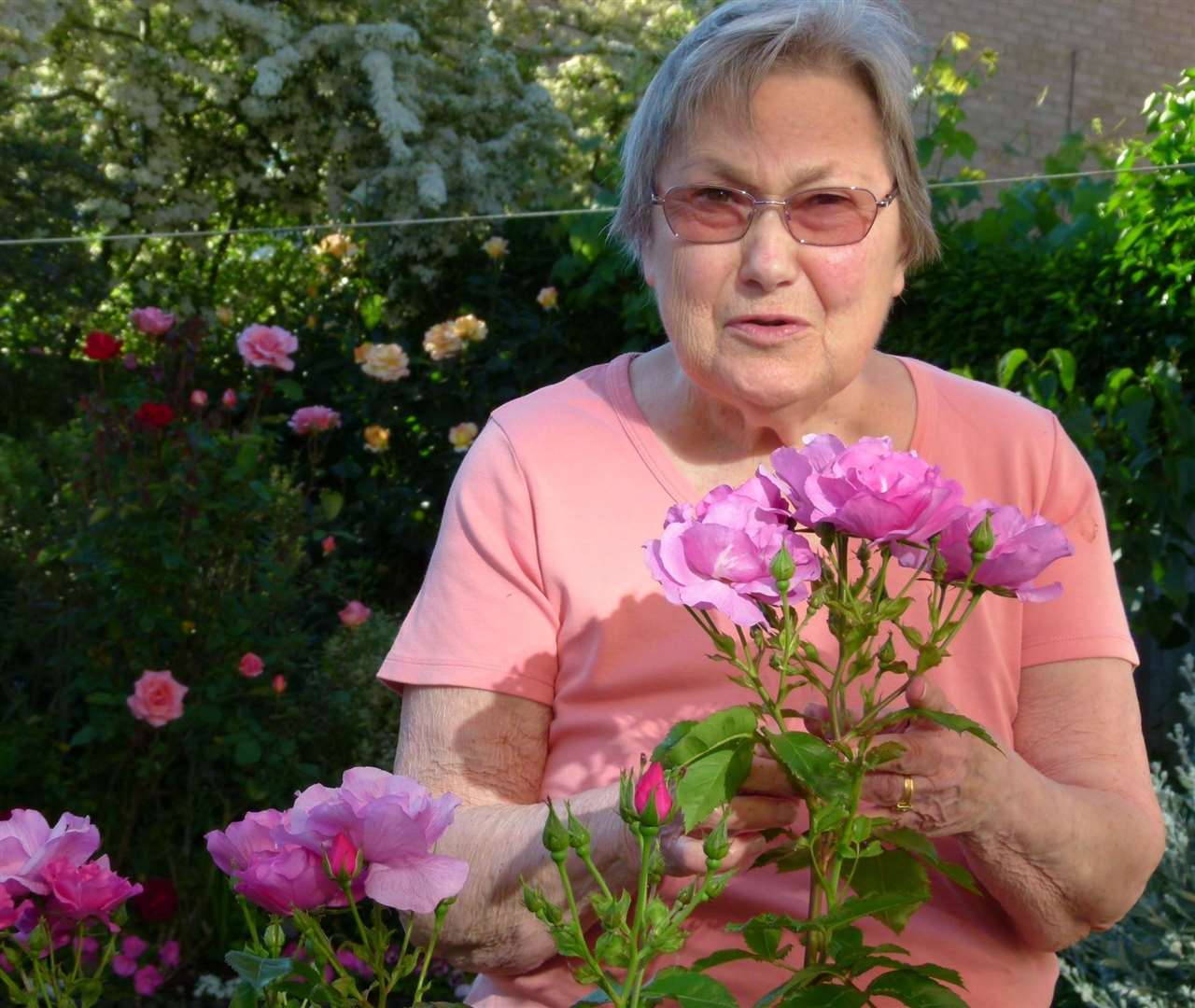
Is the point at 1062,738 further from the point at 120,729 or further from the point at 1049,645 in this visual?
the point at 120,729

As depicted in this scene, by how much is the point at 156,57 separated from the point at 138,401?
196 inches

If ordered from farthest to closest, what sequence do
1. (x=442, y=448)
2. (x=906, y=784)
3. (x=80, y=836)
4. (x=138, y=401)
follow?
(x=442, y=448) < (x=138, y=401) < (x=906, y=784) < (x=80, y=836)

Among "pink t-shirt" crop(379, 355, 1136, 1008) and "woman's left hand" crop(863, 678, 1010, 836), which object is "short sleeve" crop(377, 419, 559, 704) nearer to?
"pink t-shirt" crop(379, 355, 1136, 1008)

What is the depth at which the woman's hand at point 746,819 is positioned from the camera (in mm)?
1218

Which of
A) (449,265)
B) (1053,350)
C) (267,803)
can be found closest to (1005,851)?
(1053,350)

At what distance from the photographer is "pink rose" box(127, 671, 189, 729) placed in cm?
343

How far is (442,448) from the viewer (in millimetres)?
5746

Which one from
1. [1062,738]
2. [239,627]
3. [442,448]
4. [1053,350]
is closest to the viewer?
[1062,738]

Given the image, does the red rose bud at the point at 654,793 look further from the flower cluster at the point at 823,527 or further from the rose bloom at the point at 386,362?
the rose bloom at the point at 386,362

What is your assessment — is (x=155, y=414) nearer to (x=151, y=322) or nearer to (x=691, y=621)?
(x=151, y=322)

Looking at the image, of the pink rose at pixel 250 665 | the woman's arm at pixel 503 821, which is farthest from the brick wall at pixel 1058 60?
the woman's arm at pixel 503 821

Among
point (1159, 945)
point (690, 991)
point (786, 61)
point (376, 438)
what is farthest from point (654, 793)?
point (376, 438)

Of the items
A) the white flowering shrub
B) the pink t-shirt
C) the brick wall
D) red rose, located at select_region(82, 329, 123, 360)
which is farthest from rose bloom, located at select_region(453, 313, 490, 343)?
the brick wall

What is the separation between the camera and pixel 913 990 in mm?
1080
